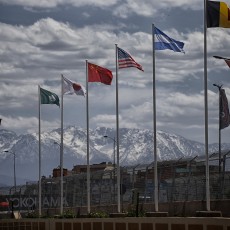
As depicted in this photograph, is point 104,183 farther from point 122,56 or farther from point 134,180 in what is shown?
point 122,56

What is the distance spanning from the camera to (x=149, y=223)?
127ft

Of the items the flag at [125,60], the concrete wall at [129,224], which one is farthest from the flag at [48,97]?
the flag at [125,60]

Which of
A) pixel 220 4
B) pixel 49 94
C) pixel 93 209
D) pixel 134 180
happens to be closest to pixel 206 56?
pixel 220 4

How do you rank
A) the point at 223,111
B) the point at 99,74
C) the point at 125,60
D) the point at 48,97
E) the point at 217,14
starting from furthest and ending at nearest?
the point at 48,97 < the point at 223,111 < the point at 99,74 < the point at 125,60 < the point at 217,14

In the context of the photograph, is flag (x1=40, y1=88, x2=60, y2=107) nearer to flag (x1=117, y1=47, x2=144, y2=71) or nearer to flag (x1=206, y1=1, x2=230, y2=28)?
flag (x1=117, y1=47, x2=144, y2=71)

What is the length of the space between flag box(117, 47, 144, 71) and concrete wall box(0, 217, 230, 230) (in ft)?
29.2

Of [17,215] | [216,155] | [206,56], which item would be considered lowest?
[17,215]

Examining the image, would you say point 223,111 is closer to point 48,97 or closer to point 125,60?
point 125,60

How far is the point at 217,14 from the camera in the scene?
38.2 metres

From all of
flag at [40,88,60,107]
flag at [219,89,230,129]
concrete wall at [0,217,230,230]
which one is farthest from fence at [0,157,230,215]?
flag at [40,88,60,107]

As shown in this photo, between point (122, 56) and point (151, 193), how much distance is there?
495 inches

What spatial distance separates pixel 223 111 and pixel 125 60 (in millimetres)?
9037

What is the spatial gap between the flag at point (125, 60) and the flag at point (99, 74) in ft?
6.47

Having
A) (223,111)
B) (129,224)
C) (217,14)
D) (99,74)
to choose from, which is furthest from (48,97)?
(217,14)
